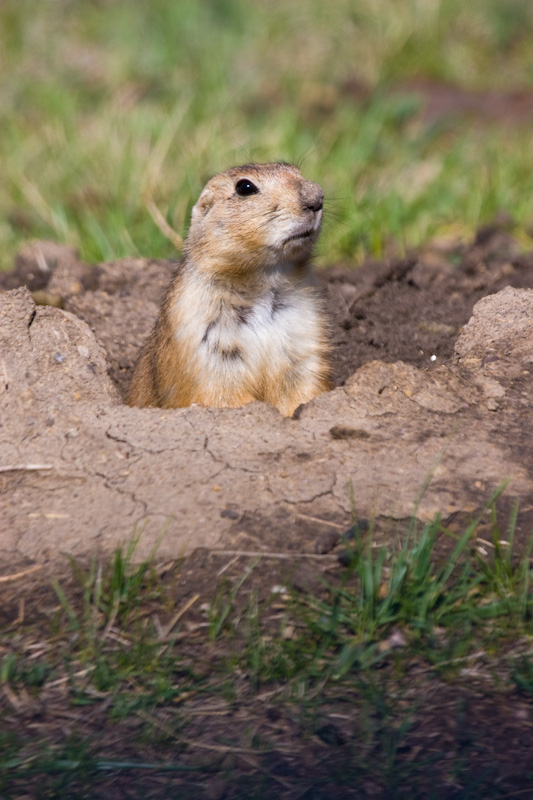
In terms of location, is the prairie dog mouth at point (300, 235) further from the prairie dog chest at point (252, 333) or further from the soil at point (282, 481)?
the soil at point (282, 481)

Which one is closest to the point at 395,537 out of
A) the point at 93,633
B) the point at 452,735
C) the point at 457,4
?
the point at 452,735

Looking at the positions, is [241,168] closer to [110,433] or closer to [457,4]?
[110,433]

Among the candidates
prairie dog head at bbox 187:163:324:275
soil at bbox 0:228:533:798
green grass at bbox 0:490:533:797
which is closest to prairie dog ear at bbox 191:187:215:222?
prairie dog head at bbox 187:163:324:275

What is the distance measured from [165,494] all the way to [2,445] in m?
0.70

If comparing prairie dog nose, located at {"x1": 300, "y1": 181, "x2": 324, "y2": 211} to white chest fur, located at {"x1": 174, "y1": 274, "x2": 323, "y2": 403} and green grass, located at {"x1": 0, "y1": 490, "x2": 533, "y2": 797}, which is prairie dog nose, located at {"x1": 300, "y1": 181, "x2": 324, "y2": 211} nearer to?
white chest fur, located at {"x1": 174, "y1": 274, "x2": 323, "y2": 403}

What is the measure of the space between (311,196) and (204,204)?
65cm

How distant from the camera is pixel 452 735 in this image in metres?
2.65

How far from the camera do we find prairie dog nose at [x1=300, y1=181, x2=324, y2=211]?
416 cm

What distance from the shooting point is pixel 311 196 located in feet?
13.7

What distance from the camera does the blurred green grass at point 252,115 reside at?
22.4ft

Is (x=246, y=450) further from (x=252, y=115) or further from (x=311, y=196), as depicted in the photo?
(x=252, y=115)

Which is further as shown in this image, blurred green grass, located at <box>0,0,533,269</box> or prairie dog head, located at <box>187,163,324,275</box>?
blurred green grass, located at <box>0,0,533,269</box>

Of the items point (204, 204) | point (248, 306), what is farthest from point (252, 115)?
point (248, 306)

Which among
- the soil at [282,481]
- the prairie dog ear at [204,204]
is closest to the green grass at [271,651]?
the soil at [282,481]
